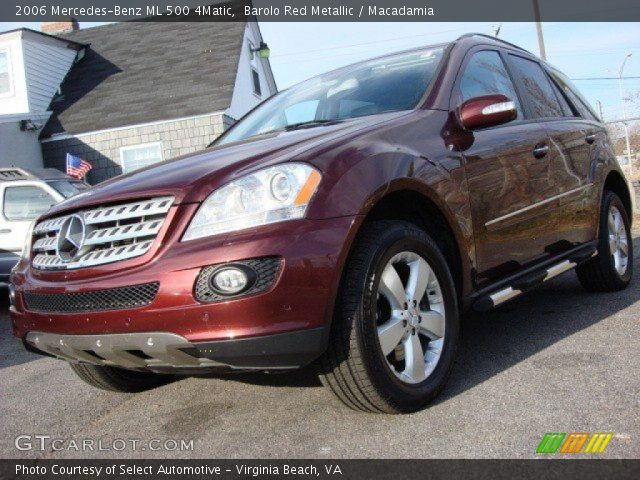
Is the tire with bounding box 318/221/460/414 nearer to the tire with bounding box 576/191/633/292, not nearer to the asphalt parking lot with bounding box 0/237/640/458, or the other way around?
the asphalt parking lot with bounding box 0/237/640/458

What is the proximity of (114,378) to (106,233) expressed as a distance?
1150 millimetres

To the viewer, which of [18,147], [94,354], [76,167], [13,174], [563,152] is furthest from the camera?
[18,147]

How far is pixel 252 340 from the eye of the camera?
2236 mm

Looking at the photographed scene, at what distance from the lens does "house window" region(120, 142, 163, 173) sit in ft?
52.0

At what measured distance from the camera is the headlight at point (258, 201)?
92.0 inches

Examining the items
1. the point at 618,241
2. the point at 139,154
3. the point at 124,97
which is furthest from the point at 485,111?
the point at 124,97

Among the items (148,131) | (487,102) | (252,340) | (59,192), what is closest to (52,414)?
(252,340)

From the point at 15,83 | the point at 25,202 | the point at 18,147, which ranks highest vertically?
the point at 15,83

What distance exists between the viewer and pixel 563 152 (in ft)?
13.4

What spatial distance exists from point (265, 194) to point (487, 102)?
4.49ft

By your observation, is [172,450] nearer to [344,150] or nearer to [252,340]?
[252,340]

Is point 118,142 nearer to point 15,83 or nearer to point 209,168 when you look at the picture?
point 15,83

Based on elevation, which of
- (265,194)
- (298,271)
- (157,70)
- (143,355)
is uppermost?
(157,70)

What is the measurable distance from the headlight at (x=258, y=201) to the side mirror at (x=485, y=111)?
42.4 inches
